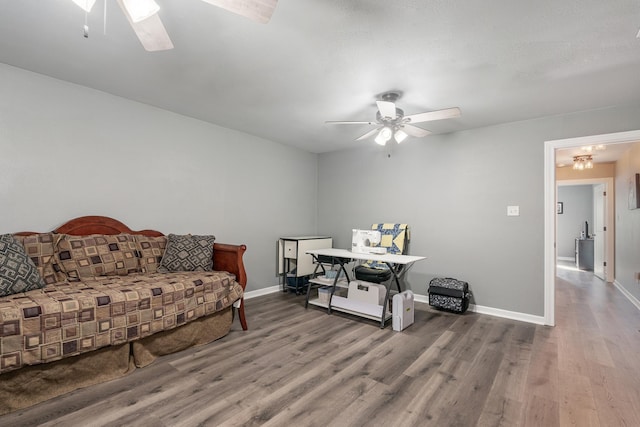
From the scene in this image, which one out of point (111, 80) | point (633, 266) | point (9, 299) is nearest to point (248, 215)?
point (111, 80)

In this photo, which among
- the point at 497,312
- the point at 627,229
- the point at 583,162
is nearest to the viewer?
the point at 497,312

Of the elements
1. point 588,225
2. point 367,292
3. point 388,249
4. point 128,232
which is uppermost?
point 588,225

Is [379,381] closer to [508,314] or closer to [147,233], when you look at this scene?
[508,314]

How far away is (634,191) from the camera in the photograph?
13.2ft

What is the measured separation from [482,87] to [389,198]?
2045 millimetres

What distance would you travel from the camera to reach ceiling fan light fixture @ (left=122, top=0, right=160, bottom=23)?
1.29 meters

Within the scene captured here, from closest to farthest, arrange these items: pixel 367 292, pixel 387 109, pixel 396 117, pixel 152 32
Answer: pixel 152 32 → pixel 387 109 → pixel 396 117 → pixel 367 292

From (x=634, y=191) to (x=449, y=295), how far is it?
9.90ft

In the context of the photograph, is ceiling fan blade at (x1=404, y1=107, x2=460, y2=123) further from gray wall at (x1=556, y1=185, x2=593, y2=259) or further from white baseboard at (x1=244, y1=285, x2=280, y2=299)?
gray wall at (x1=556, y1=185, x2=593, y2=259)

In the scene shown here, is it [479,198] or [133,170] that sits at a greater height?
[133,170]

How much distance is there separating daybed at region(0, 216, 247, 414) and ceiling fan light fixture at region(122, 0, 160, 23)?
1672mm

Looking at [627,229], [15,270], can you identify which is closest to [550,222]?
[627,229]

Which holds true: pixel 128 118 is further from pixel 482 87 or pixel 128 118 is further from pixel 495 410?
pixel 495 410

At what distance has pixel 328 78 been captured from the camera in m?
2.46
